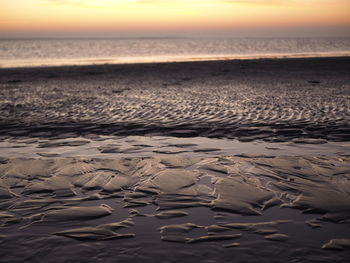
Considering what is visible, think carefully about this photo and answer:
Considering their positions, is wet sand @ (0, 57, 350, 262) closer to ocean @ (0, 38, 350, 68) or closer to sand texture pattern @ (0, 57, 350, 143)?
sand texture pattern @ (0, 57, 350, 143)

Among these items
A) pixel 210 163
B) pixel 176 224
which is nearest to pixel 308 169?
pixel 210 163

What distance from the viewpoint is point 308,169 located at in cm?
591

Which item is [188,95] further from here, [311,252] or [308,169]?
[311,252]

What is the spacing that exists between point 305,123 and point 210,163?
436cm

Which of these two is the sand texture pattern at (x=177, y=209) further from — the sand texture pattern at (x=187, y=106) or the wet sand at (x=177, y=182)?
the sand texture pattern at (x=187, y=106)

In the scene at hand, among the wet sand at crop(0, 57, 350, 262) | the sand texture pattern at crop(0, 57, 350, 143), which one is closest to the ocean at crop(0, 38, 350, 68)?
the sand texture pattern at crop(0, 57, 350, 143)

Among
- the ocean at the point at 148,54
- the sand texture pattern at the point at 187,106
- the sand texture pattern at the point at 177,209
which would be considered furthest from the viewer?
the ocean at the point at 148,54

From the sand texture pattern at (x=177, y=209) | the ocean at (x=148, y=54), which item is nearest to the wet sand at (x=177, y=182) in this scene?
the sand texture pattern at (x=177, y=209)

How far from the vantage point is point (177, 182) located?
5.41 meters

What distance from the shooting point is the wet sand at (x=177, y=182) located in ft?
11.9

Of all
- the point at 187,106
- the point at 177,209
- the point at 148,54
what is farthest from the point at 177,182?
the point at 148,54

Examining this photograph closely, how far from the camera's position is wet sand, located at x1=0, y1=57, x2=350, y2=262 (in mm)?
3629

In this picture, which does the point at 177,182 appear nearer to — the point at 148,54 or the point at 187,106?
the point at 187,106

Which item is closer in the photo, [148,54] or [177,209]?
[177,209]
